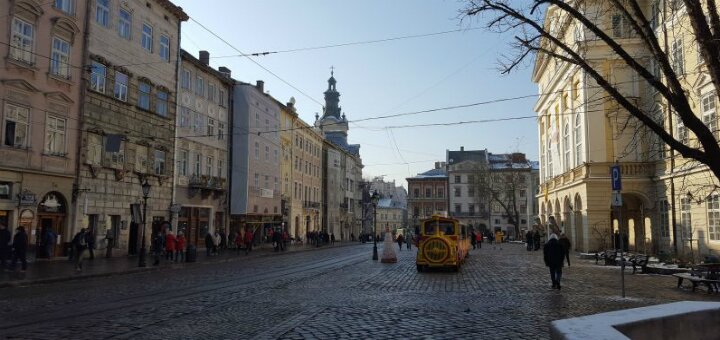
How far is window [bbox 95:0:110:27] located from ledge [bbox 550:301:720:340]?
30.9 m

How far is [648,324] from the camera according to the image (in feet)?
19.1

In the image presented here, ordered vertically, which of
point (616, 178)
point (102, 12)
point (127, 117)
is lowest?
point (616, 178)

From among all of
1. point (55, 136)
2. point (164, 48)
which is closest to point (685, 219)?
point (55, 136)

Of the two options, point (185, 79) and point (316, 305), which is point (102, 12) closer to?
point (185, 79)

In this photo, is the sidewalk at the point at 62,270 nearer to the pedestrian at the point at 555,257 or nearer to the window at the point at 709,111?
the pedestrian at the point at 555,257

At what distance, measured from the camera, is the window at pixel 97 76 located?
30.0 metres

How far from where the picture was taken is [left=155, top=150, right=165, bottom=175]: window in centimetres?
3656

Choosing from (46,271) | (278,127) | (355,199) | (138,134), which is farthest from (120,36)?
(355,199)

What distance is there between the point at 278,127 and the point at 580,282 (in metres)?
40.9

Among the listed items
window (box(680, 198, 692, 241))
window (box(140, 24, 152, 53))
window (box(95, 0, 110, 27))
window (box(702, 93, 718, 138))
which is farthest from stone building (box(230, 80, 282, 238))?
window (box(702, 93, 718, 138))

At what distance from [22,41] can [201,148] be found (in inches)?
692

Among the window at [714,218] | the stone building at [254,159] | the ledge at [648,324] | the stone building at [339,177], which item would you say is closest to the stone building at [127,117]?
the stone building at [254,159]

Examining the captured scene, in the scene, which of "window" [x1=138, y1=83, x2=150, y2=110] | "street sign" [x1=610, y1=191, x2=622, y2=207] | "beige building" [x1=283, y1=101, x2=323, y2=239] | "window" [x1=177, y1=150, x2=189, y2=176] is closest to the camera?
"street sign" [x1=610, y1=191, x2=622, y2=207]

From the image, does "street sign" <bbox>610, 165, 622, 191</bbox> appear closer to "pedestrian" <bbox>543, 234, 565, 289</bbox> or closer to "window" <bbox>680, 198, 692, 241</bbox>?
"pedestrian" <bbox>543, 234, 565, 289</bbox>
